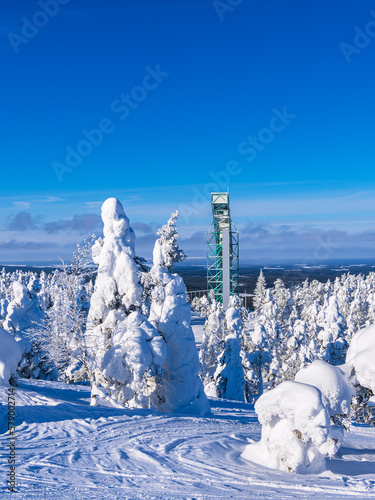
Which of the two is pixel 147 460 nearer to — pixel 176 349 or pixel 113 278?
pixel 176 349

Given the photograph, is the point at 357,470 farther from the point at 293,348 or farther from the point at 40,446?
the point at 293,348

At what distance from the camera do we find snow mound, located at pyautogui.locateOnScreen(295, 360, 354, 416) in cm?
961

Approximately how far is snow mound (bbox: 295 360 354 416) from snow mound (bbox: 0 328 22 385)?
8015mm

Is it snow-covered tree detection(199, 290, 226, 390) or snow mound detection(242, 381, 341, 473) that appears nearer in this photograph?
snow mound detection(242, 381, 341, 473)

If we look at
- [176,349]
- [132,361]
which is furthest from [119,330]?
[176,349]

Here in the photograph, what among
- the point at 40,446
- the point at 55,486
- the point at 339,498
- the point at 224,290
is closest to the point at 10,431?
the point at 40,446

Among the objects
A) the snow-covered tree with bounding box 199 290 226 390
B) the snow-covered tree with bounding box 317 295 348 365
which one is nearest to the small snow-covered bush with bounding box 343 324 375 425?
the snow-covered tree with bounding box 317 295 348 365

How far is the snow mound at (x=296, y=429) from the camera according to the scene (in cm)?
841

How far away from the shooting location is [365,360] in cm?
1121

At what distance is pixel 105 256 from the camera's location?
17.3 m

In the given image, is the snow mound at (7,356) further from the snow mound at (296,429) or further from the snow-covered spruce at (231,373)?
the snow-covered spruce at (231,373)

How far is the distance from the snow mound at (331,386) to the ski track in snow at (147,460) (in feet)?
4.28

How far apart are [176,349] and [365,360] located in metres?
8.19

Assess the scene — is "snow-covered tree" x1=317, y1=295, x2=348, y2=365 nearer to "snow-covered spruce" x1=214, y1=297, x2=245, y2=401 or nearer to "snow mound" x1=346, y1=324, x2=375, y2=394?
"snow-covered spruce" x1=214, y1=297, x2=245, y2=401
